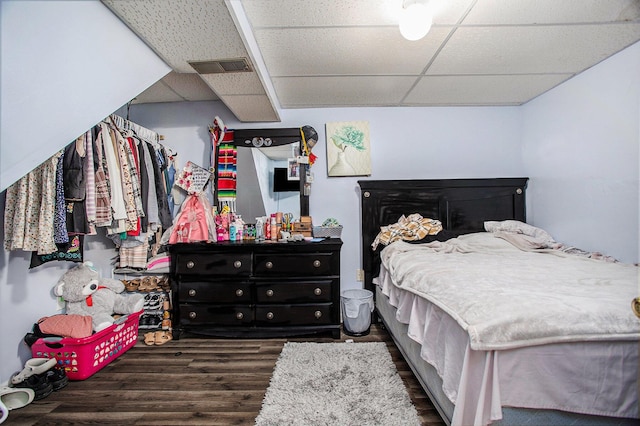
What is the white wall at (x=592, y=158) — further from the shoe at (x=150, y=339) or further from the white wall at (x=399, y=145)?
the shoe at (x=150, y=339)

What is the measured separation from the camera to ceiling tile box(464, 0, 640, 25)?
1.49m

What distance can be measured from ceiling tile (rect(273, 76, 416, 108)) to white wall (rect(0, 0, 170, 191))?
4.51ft

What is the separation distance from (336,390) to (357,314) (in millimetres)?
816

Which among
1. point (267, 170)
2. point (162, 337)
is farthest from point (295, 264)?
point (162, 337)

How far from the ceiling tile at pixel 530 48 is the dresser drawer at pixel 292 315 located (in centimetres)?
214

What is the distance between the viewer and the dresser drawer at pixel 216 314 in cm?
240

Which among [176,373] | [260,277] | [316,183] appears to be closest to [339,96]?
[316,183]

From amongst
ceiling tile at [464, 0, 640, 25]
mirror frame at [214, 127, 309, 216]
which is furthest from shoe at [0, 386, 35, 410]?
ceiling tile at [464, 0, 640, 25]

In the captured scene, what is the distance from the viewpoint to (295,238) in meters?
2.57

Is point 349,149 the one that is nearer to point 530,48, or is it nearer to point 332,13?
point 332,13

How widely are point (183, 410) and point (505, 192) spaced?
315cm

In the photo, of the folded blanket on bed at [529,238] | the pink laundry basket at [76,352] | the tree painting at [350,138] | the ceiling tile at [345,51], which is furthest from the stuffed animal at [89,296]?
the folded blanket on bed at [529,238]

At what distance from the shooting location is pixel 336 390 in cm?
167

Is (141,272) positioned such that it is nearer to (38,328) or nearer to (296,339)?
(38,328)
